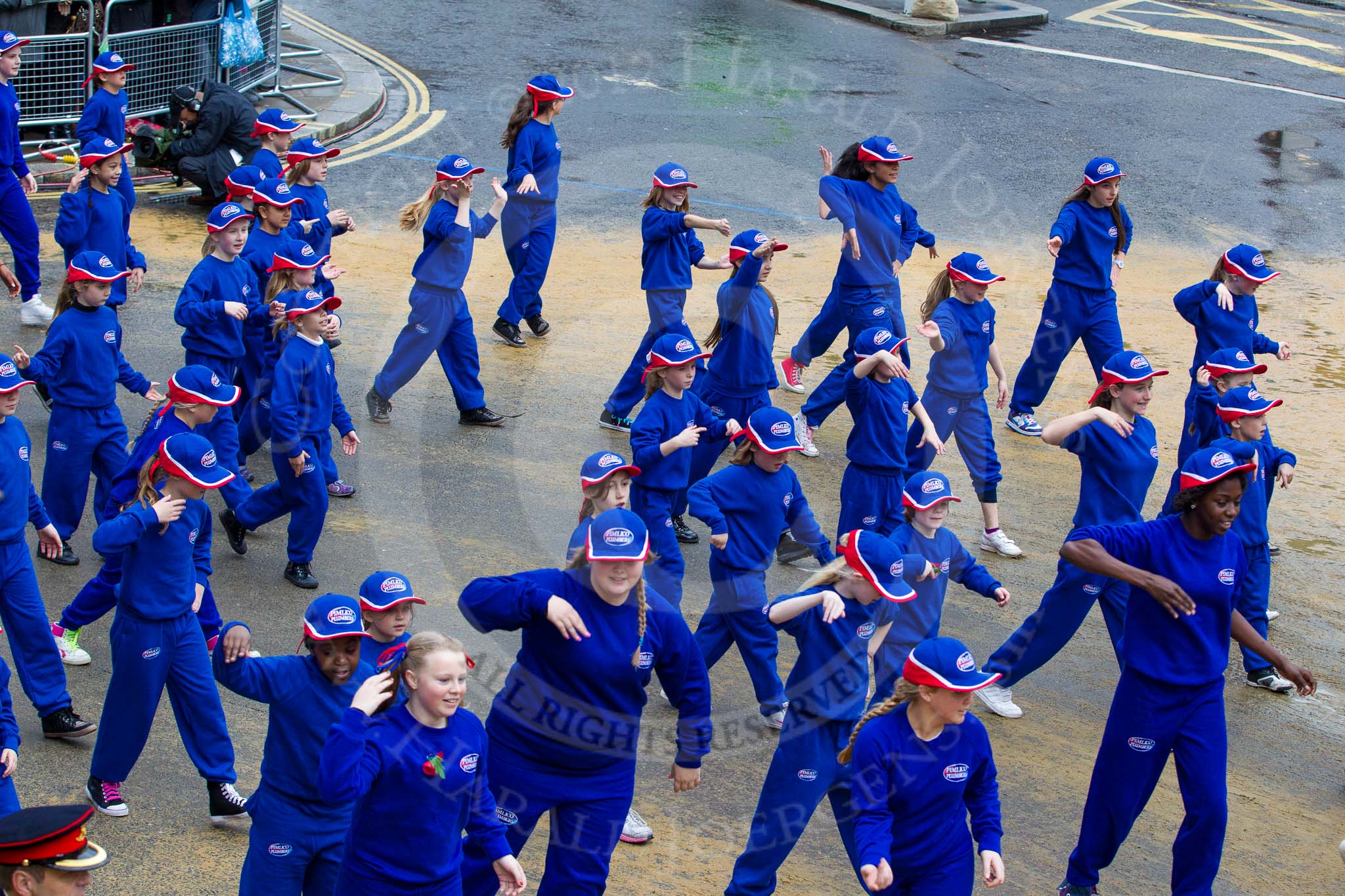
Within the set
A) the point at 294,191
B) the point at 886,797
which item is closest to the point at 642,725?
the point at 886,797

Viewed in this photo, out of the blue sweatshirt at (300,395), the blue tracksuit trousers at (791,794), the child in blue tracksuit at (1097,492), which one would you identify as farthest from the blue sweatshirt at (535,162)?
the blue tracksuit trousers at (791,794)

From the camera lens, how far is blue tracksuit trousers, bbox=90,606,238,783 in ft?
19.9

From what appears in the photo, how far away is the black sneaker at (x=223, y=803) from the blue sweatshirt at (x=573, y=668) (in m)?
1.41

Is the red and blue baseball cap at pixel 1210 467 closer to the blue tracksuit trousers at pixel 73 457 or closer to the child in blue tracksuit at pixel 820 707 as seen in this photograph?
the child in blue tracksuit at pixel 820 707

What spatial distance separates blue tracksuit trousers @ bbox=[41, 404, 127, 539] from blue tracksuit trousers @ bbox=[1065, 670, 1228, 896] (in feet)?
18.2

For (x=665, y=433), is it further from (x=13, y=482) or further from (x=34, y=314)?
(x=34, y=314)

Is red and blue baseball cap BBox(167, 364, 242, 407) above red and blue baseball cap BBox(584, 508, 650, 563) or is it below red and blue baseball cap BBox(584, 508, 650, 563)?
below

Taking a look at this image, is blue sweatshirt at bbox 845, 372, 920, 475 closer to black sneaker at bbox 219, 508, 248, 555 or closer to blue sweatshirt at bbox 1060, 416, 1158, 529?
blue sweatshirt at bbox 1060, 416, 1158, 529

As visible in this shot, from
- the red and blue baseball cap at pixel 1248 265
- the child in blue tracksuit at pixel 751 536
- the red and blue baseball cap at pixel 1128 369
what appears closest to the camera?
the child in blue tracksuit at pixel 751 536

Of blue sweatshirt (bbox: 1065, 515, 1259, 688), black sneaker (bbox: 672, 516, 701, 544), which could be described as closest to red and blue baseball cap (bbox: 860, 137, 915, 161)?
black sneaker (bbox: 672, 516, 701, 544)

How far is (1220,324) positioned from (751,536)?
429 cm

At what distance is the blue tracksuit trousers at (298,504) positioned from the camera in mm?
8086

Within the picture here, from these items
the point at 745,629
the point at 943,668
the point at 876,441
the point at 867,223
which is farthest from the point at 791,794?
the point at 867,223

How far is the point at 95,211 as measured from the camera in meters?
10.2
